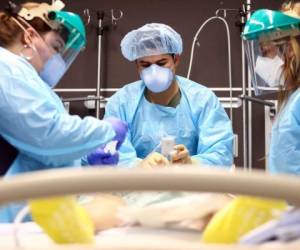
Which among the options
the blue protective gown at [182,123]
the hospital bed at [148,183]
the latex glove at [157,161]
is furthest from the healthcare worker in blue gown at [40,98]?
the hospital bed at [148,183]

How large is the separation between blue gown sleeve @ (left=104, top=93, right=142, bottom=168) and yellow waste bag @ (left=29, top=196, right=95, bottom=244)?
1.27 metres

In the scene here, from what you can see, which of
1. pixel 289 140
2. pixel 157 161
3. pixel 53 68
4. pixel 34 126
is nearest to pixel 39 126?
pixel 34 126

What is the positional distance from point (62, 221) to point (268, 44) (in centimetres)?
141

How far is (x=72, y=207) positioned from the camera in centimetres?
74

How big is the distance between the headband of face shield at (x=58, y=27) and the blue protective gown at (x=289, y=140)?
2.84 feet

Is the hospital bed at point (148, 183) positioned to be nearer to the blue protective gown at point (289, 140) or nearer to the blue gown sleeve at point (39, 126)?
the blue gown sleeve at point (39, 126)

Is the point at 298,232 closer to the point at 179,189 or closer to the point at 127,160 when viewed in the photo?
the point at 179,189

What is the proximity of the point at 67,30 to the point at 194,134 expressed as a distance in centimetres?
87

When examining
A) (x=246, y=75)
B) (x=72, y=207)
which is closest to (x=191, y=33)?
(x=246, y=75)

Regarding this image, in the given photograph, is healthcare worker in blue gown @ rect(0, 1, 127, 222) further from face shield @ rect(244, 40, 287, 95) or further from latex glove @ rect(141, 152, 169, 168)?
face shield @ rect(244, 40, 287, 95)

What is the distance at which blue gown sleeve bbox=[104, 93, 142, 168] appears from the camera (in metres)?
2.07

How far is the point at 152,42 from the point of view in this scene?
2.30 metres

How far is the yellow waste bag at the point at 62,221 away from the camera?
72 cm

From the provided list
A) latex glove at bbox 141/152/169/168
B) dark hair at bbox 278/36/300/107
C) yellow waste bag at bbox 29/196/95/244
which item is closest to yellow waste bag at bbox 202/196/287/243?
yellow waste bag at bbox 29/196/95/244
